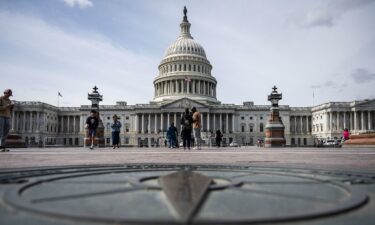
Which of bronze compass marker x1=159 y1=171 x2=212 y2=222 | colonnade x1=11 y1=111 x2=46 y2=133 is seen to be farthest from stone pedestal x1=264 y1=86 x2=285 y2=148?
colonnade x1=11 y1=111 x2=46 y2=133

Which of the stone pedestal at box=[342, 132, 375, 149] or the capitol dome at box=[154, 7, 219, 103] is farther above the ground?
the capitol dome at box=[154, 7, 219, 103]

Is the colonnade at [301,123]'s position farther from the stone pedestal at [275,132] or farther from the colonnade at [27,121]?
the stone pedestal at [275,132]

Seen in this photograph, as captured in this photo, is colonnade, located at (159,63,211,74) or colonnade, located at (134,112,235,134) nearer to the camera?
colonnade, located at (134,112,235,134)

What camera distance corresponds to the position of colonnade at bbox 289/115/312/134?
110000mm

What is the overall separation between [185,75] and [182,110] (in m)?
12.1

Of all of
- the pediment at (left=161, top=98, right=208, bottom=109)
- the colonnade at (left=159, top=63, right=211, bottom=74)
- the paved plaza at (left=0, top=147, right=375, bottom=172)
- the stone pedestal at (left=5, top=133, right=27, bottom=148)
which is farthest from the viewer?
the colonnade at (left=159, top=63, right=211, bottom=74)

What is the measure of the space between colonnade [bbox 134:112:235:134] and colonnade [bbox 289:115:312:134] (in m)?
21.9

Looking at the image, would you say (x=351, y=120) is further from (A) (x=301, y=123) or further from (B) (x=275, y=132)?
(B) (x=275, y=132)

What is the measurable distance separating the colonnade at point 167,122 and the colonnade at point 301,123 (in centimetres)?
2187

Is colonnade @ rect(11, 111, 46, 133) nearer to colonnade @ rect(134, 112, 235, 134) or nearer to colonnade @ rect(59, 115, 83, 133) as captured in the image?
colonnade @ rect(59, 115, 83, 133)

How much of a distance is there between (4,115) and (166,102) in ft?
278

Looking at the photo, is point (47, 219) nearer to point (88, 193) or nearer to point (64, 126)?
point (88, 193)

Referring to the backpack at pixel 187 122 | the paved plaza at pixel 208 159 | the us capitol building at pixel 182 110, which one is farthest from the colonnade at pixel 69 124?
the paved plaza at pixel 208 159

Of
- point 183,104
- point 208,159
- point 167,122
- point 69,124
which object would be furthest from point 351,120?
point 208,159
